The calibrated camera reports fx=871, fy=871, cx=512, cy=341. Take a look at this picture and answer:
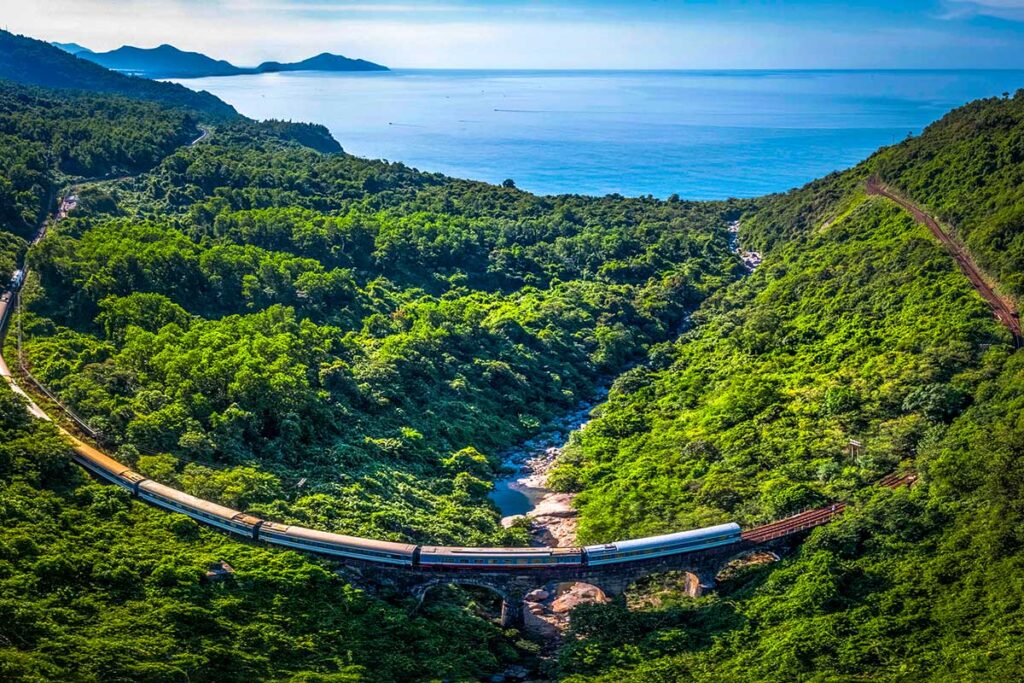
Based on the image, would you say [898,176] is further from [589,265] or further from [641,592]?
[641,592]

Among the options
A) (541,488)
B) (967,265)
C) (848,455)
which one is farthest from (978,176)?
(541,488)

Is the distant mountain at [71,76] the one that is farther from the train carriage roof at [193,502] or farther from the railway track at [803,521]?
the railway track at [803,521]

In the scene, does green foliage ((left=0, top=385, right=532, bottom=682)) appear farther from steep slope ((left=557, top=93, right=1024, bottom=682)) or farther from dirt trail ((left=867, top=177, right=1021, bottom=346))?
dirt trail ((left=867, top=177, right=1021, bottom=346))

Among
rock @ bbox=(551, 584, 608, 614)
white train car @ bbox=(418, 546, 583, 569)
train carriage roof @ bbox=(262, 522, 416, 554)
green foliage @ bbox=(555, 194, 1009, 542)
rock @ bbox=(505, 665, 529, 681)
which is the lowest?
rock @ bbox=(505, 665, 529, 681)

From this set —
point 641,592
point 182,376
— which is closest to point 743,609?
point 641,592

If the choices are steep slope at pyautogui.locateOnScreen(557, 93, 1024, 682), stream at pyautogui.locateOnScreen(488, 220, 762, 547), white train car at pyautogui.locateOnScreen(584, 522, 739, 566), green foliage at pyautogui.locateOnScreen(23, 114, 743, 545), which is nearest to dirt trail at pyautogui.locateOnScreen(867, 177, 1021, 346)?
steep slope at pyautogui.locateOnScreen(557, 93, 1024, 682)

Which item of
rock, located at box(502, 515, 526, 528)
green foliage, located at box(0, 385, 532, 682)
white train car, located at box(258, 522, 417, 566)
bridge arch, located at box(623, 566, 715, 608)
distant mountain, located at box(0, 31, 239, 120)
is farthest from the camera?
distant mountain, located at box(0, 31, 239, 120)
